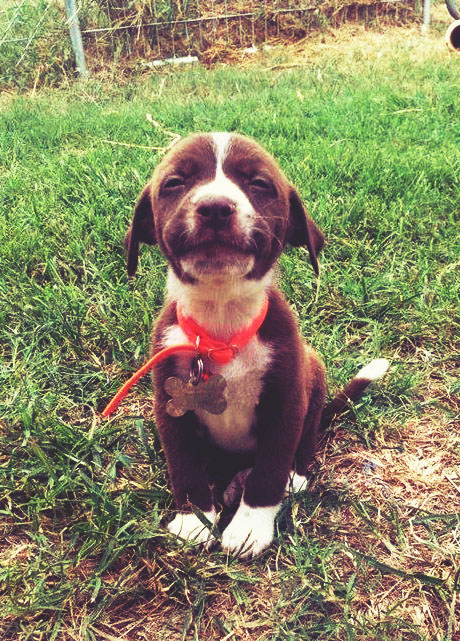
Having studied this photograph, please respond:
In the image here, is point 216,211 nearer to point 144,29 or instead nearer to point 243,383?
point 243,383

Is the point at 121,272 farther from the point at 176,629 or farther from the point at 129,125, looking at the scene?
the point at 129,125

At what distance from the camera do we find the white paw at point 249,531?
188 cm

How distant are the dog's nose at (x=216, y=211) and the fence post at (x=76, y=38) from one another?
671cm

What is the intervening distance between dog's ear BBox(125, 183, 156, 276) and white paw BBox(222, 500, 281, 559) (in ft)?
2.87

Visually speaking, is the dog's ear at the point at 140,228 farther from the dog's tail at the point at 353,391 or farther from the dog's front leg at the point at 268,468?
the dog's tail at the point at 353,391

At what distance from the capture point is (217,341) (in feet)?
6.41

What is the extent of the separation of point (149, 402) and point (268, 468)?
77 centimetres

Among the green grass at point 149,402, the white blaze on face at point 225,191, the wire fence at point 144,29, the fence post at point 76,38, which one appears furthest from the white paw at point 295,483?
the wire fence at point 144,29

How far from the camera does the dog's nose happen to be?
170cm

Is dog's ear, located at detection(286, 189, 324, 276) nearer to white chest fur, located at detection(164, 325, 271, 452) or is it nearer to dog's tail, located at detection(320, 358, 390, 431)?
white chest fur, located at detection(164, 325, 271, 452)

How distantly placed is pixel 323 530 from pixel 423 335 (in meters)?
1.20

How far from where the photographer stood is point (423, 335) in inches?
112

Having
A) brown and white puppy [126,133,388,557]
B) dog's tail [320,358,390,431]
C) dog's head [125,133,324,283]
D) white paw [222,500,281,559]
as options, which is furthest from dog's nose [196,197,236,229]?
dog's tail [320,358,390,431]

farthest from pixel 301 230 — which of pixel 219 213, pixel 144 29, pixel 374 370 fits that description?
pixel 144 29
